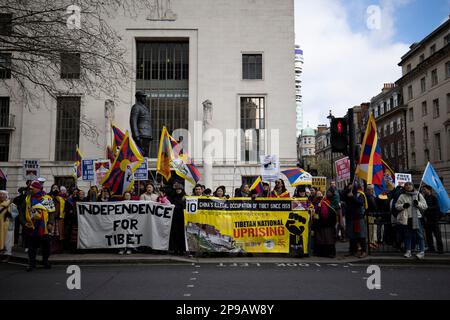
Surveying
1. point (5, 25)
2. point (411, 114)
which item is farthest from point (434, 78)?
point (5, 25)

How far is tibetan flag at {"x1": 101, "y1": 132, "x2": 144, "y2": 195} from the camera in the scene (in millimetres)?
11883

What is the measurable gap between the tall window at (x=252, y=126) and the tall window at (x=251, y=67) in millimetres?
1779

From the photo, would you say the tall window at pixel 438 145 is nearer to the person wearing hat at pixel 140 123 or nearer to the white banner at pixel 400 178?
the white banner at pixel 400 178

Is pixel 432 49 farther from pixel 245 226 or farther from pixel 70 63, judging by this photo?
pixel 70 63

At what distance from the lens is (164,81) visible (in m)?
30.4

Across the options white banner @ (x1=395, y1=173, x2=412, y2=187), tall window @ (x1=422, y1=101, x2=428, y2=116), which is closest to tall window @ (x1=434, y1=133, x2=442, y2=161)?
tall window @ (x1=422, y1=101, x2=428, y2=116)

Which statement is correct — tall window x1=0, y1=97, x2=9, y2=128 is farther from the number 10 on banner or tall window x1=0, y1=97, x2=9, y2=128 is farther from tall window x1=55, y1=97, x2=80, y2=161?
the number 10 on banner

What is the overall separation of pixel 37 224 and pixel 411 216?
9.48 m

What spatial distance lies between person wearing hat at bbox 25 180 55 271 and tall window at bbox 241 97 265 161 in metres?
20.9

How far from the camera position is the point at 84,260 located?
9.70 m

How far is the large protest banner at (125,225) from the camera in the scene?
35.4 ft

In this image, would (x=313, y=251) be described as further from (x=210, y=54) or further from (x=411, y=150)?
(x=411, y=150)

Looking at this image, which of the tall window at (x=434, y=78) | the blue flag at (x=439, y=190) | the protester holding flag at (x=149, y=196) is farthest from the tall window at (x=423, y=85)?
the protester holding flag at (x=149, y=196)
